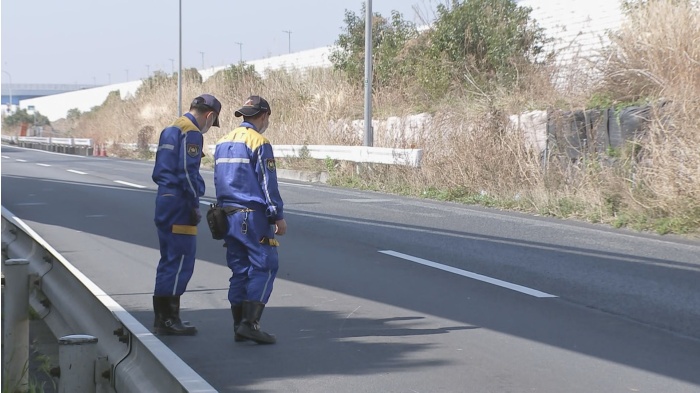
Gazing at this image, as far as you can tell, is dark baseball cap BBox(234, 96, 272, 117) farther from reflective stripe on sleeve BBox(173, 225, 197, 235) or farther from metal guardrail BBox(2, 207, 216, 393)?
metal guardrail BBox(2, 207, 216, 393)

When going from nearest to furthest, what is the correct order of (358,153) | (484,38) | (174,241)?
1. (174,241)
2. (358,153)
3. (484,38)

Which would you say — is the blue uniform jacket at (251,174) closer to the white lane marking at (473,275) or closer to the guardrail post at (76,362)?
the guardrail post at (76,362)

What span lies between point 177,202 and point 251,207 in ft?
2.07

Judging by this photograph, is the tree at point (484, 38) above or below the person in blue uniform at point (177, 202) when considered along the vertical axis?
above

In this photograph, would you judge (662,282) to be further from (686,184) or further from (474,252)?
(686,184)

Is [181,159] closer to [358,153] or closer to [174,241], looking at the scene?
[174,241]

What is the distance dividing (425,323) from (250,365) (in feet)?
5.42

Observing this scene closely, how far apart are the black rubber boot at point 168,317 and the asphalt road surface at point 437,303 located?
0.08m

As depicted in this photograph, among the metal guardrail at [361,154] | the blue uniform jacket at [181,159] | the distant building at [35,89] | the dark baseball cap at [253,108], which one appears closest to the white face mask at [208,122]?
the blue uniform jacket at [181,159]

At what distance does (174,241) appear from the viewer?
266 inches

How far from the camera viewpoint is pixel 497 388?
5488 mm

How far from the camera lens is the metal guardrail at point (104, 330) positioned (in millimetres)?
3828

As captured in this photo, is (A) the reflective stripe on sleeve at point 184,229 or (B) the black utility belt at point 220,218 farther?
(A) the reflective stripe on sleeve at point 184,229

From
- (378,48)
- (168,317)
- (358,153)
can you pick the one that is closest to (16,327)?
(168,317)
